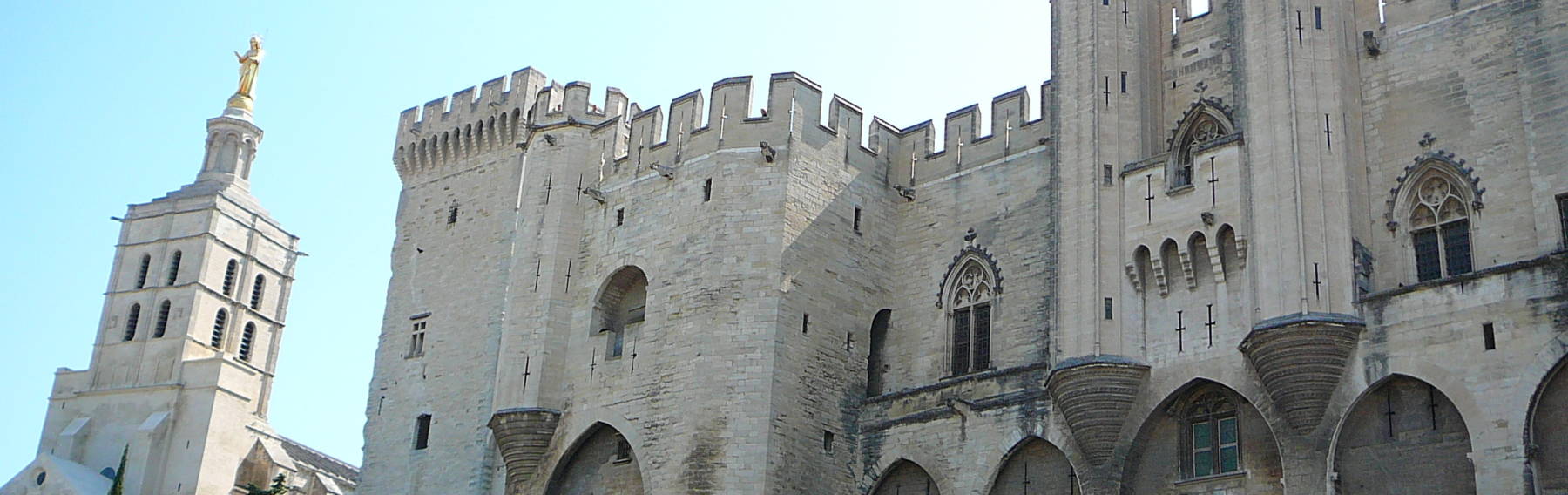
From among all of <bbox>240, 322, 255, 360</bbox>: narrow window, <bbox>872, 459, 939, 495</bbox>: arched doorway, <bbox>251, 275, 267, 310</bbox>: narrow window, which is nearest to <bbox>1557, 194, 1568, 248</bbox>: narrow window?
<bbox>872, 459, 939, 495</bbox>: arched doorway

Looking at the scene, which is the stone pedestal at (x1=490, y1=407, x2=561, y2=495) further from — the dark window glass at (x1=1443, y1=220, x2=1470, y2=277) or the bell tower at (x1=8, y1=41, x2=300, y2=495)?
the bell tower at (x1=8, y1=41, x2=300, y2=495)

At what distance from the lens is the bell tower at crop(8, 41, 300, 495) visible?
51.4 meters

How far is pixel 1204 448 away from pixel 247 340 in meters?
44.9

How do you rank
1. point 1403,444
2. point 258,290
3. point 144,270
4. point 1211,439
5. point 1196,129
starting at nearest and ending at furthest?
point 1403,444, point 1211,439, point 1196,129, point 144,270, point 258,290

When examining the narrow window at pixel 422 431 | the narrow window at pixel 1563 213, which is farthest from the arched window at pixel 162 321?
the narrow window at pixel 1563 213

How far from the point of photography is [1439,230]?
20859 millimetres

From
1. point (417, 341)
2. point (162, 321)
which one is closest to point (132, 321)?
point (162, 321)

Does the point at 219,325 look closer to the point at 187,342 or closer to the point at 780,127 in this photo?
the point at 187,342

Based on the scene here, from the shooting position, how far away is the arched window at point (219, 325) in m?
56.5

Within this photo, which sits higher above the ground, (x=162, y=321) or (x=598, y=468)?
(x=162, y=321)

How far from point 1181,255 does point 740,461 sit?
728cm

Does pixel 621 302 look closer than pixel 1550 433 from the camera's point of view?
No

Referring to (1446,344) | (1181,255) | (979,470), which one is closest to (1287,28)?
(1181,255)

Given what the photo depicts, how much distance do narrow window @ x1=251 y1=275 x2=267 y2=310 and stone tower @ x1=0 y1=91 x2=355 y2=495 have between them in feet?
0.13
